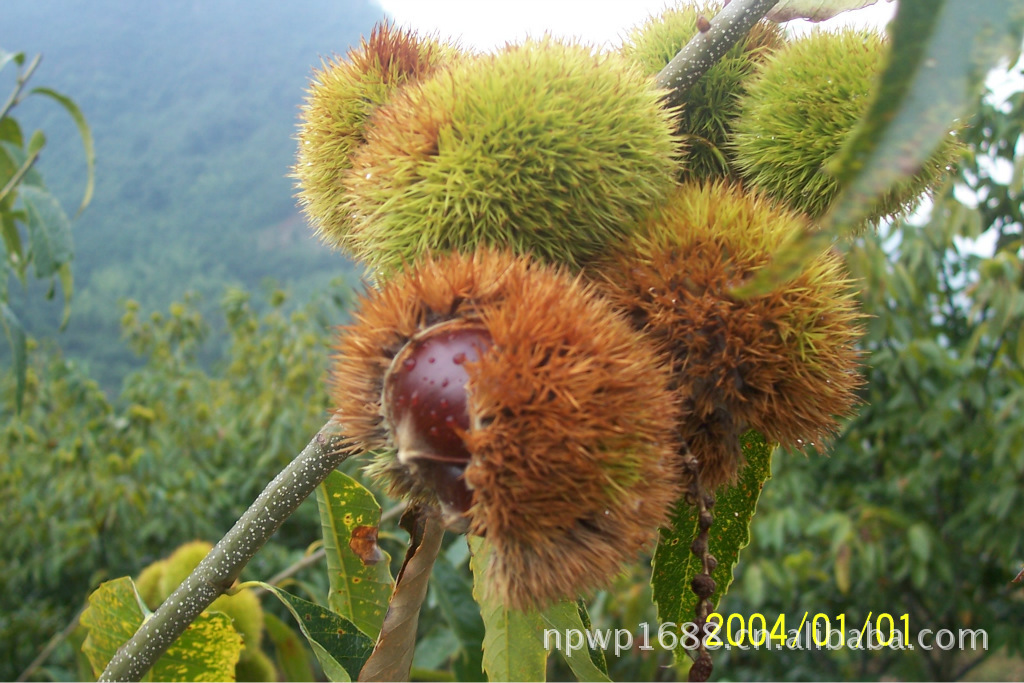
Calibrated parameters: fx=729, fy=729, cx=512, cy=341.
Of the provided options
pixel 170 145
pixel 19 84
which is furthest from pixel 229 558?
pixel 170 145

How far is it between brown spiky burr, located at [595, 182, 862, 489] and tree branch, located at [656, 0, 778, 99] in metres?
0.12

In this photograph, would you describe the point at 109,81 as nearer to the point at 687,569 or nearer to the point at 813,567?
the point at 813,567

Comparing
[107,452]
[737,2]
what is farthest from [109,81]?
[737,2]

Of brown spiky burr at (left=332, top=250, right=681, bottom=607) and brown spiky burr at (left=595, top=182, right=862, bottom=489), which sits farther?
brown spiky burr at (left=595, top=182, right=862, bottom=489)

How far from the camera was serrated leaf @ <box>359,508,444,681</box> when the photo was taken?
0.61 meters

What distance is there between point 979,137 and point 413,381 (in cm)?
218

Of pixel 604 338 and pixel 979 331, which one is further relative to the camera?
pixel 979 331

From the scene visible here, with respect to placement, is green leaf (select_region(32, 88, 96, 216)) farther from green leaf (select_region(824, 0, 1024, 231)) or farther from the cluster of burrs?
green leaf (select_region(824, 0, 1024, 231))

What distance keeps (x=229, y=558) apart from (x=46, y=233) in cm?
56

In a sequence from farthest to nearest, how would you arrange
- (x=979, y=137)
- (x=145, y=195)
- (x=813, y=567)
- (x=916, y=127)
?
(x=145, y=195), (x=813, y=567), (x=979, y=137), (x=916, y=127)

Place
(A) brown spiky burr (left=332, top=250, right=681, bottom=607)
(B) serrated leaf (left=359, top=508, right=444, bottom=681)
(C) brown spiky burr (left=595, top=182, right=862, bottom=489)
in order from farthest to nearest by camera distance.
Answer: (B) serrated leaf (left=359, top=508, right=444, bottom=681) → (C) brown spiky burr (left=595, top=182, right=862, bottom=489) → (A) brown spiky burr (left=332, top=250, right=681, bottom=607)

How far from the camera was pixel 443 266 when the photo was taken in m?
0.45

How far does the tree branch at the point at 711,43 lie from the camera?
578mm

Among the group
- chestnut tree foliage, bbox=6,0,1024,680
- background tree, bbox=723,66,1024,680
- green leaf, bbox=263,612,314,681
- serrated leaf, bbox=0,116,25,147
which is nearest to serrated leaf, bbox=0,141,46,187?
serrated leaf, bbox=0,116,25,147
